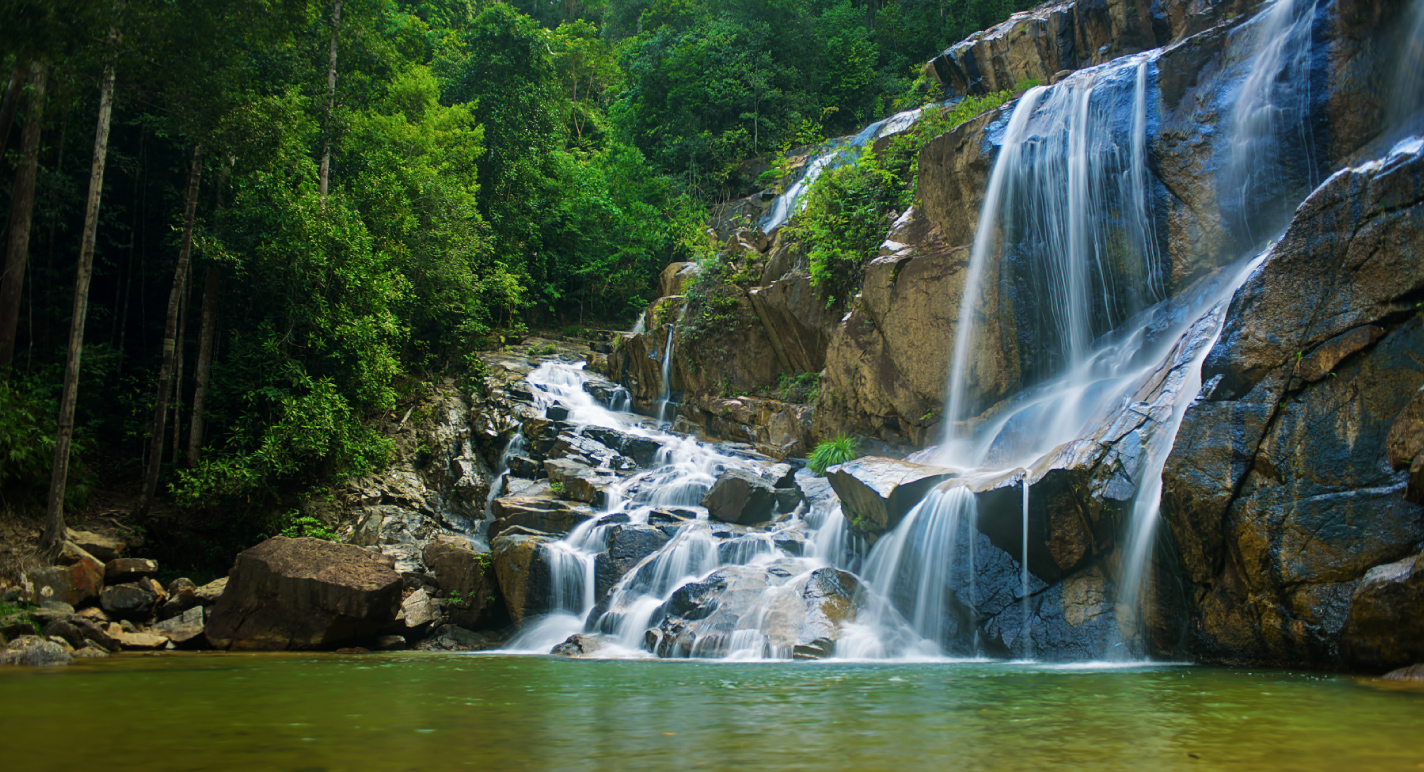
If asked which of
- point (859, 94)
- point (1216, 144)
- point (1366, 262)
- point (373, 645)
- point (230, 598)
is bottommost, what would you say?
point (373, 645)

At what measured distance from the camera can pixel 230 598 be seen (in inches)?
421

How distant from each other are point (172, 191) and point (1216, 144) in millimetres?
20322

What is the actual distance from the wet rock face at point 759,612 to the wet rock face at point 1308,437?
419 centimetres

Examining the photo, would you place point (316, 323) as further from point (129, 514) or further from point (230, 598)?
point (230, 598)

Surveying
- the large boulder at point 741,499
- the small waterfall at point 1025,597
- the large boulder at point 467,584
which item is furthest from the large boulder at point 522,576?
the small waterfall at point 1025,597

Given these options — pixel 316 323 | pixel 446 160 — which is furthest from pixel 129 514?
pixel 446 160

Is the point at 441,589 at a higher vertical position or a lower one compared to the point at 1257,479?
lower

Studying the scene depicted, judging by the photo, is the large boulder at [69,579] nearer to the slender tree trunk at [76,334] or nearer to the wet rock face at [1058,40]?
the slender tree trunk at [76,334]

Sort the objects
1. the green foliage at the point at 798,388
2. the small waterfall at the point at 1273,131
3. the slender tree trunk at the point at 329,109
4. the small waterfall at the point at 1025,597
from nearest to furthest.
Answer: the small waterfall at the point at 1025,597
the small waterfall at the point at 1273,131
the slender tree trunk at the point at 329,109
the green foliage at the point at 798,388

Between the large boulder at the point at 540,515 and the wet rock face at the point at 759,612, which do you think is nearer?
the wet rock face at the point at 759,612

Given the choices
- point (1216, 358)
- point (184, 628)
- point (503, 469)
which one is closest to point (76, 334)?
point (184, 628)

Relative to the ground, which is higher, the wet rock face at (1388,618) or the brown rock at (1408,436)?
the brown rock at (1408,436)

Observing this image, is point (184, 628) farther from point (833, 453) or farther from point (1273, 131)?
point (1273, 131)

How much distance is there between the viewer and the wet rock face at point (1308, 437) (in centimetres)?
685
